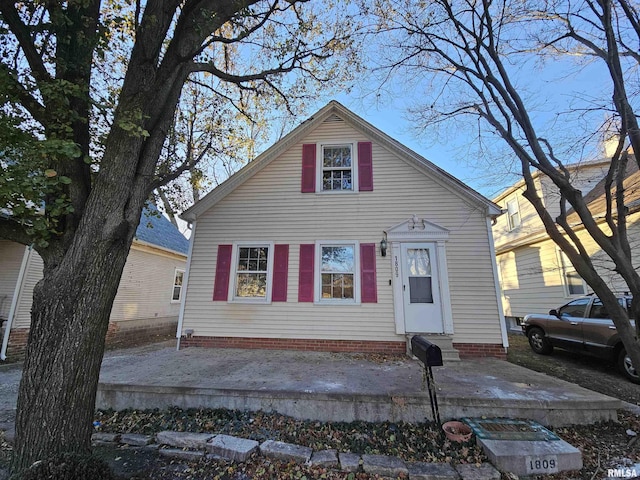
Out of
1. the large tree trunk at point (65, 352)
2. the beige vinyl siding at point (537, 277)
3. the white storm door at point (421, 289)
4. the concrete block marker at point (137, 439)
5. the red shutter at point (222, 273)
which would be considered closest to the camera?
the large tree trunk at point (65, 352)

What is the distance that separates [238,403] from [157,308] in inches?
353

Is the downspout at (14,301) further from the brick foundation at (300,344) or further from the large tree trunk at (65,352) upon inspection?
the large tree trunk at (65,352)

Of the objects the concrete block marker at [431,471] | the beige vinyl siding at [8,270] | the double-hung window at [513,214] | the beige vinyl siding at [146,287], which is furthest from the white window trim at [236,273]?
the double-hung window at [513,214]

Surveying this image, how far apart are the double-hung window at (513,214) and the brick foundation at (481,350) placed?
26.3 ft

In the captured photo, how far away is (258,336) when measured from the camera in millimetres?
6836

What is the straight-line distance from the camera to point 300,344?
21.9 ft

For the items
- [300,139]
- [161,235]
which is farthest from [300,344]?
[161,235]

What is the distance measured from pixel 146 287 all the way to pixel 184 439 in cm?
889

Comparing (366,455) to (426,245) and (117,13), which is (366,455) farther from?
(117,13)

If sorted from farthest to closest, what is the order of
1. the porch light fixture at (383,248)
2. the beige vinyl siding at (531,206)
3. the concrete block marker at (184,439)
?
the beige vinyl siding at (531,206)
the porch light fixture at (383,248)
the concrete block marker at (184,439)

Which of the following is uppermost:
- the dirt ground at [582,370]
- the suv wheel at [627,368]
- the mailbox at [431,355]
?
the mailbox at [431,355]

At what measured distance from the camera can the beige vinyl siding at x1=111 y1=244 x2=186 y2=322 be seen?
9.73 meters

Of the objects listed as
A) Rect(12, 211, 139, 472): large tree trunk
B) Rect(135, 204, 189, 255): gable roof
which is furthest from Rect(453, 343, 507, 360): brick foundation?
Rect(135, 204, 189, 255): gable roof

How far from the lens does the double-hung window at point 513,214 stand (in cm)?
1221
